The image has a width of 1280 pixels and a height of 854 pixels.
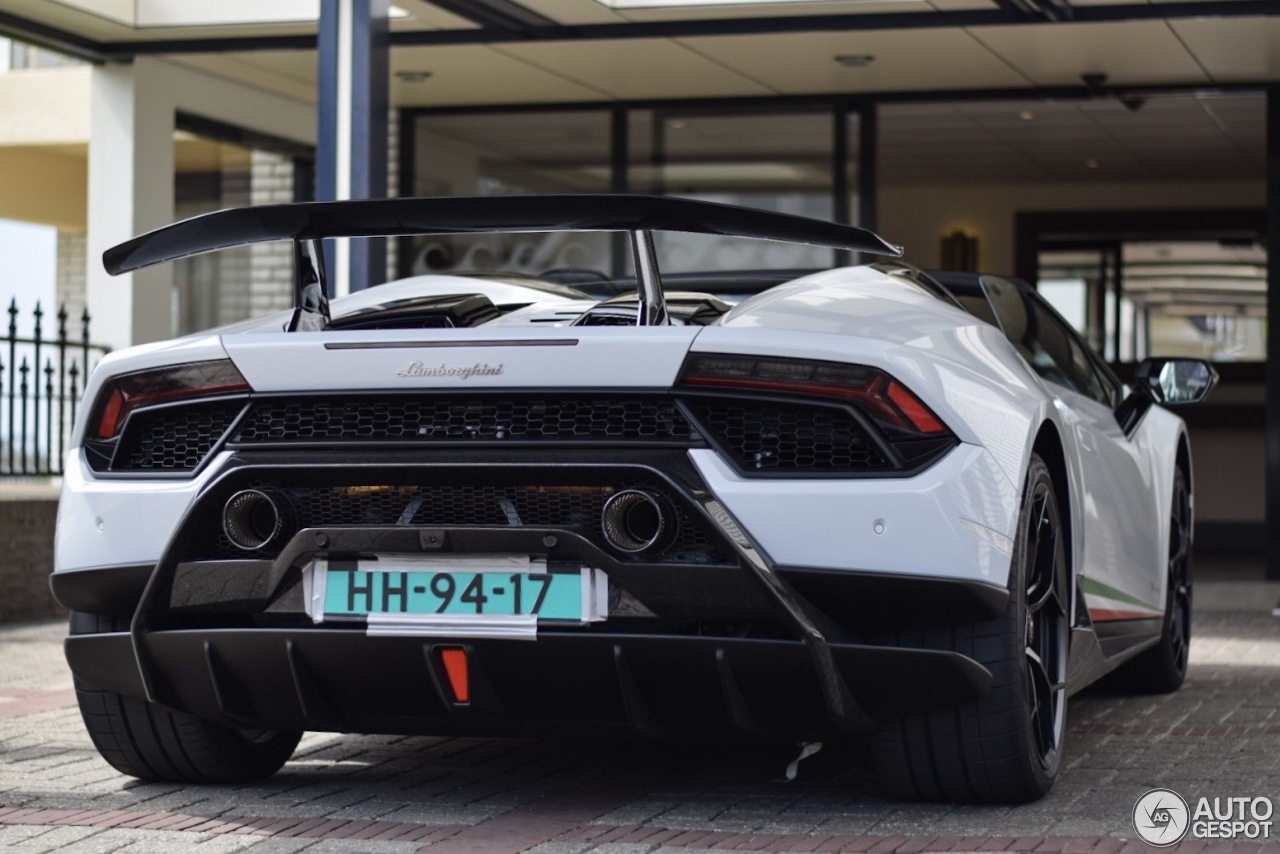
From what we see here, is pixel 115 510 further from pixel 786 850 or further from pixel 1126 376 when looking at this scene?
pixel 1126 376

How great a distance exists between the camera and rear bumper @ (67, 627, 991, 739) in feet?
11.5

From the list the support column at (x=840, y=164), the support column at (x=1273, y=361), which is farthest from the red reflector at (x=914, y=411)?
the support column at (x=840, y=164)

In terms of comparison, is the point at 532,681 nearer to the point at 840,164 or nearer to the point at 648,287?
the point at 648,287

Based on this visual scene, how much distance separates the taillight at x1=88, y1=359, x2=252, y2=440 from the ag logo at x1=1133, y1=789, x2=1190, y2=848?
1.94m

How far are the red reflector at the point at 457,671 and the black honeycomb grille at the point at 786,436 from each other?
654 mm

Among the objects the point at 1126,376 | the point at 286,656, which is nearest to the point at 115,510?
the point at 286,656

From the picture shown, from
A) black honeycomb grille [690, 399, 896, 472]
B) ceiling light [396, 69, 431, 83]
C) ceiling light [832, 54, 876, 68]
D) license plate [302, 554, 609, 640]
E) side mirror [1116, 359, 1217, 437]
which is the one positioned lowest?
license plate [302, 554, 609, 640]

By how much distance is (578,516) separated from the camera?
354 cm

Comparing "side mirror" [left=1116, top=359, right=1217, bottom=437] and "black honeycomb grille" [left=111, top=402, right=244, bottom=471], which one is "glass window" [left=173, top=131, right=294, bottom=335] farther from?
"black honeycomb grille" [left=111, top=402, right=244, bottom=471]

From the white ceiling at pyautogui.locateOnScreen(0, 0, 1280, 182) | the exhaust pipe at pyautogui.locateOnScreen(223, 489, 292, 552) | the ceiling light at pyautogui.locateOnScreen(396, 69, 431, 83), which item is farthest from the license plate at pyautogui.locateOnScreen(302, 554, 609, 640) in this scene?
the ceiling light at pyautogui.locateOnScreen(396, 69, 431, 83)

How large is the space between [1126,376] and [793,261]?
19.7 ft

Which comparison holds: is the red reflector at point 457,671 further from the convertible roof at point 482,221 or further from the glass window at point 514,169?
the glass window at point 514,169

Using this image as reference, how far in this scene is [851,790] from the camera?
13.8 ft

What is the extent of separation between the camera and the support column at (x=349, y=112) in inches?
303
